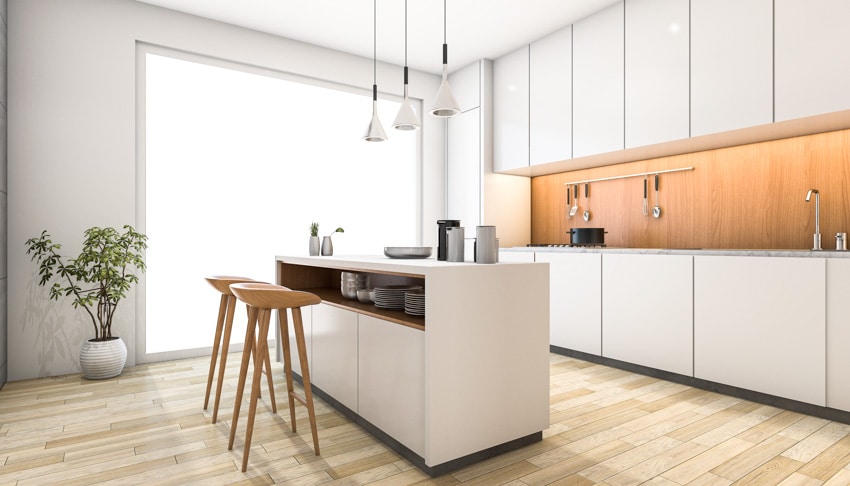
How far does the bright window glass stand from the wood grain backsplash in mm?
2303

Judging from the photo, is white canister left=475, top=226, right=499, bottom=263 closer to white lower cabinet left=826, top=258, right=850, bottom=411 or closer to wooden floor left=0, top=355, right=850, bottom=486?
wooden floor left=0, top=355, right=850, bottom=486

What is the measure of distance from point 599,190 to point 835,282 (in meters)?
2.22

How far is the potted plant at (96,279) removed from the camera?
3354 millimetres

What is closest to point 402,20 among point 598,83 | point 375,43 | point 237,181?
point 375,43

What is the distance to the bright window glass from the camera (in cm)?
401

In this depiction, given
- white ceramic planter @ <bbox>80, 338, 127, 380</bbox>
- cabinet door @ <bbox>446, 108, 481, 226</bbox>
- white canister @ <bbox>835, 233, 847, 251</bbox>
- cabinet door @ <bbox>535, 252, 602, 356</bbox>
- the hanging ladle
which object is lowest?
white ceramic planter @ <bbox>80, 338, 127, 380</bbox>

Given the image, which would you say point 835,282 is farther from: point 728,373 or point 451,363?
point 451,363

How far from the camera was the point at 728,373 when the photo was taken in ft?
9.87

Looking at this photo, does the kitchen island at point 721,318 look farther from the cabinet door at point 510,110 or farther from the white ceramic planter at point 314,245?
the white ceramic planter at point 314,245

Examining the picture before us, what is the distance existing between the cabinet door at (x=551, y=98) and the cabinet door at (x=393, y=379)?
2730 mm

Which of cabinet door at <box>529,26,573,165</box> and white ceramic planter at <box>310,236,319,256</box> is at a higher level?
cabinet door at <box>529,26,573,165</box>

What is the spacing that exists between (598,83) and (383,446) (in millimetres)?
3265

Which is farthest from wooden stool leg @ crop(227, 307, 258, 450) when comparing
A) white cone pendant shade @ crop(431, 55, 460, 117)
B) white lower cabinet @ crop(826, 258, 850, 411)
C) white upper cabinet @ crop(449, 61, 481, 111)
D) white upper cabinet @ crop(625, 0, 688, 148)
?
white upper cabinet @ crop(449, 61, 481, 111)

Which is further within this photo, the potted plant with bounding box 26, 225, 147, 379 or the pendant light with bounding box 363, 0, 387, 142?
the pendant light with bounding box 363, 0, 387, 142
